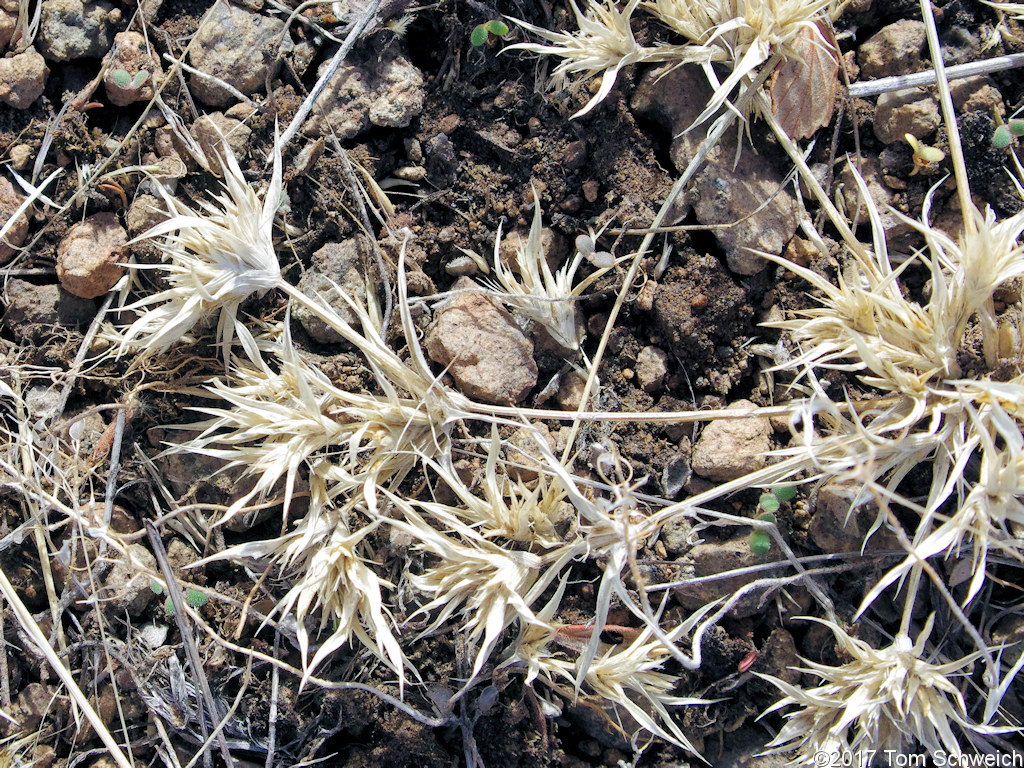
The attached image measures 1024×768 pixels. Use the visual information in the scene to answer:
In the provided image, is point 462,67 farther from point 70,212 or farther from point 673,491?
point 673,491

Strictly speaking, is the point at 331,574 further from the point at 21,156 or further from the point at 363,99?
the point at 21,156

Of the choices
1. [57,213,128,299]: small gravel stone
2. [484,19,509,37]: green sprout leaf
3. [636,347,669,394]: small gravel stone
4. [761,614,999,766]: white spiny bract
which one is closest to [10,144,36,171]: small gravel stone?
[57,213,128,299]: small gravel stone

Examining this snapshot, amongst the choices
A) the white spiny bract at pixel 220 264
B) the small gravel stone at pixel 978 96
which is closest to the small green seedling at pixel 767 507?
the small gravel stone at pixel 978 96

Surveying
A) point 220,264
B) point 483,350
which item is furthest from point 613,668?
point 220,264

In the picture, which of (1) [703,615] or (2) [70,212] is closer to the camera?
(1) [703,615]

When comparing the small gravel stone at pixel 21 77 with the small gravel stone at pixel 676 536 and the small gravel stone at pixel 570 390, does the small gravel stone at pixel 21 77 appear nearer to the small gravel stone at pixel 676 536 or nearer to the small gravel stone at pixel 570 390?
the small gravel stone at pixel 570 390

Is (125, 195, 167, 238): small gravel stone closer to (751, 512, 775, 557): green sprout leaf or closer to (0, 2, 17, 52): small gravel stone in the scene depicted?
(0, 2, 17, 52): small gravel stone

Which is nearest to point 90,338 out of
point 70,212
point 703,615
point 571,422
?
point 70,212
